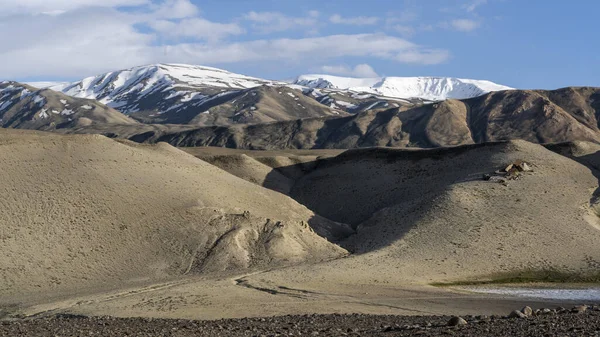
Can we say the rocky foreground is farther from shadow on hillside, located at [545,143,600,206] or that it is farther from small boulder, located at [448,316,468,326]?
shadow on hillside, located at [545,143,600,206]

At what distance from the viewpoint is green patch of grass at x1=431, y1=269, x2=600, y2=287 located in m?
47.2

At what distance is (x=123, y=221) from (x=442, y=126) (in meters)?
116

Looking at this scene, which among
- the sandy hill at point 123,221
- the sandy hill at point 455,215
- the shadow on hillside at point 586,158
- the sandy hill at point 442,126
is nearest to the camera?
the sandy hill at point 123,221

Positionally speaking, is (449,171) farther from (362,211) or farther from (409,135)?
(409,135)

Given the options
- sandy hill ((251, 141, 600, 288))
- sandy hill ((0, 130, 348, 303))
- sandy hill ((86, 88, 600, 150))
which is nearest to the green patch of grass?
sandy hill ((251, 141, 600, 288))

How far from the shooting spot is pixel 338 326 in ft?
93.7

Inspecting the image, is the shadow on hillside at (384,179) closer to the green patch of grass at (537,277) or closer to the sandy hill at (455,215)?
the sandy hill at (455,215)

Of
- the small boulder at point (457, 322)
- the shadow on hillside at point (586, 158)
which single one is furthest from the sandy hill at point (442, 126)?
the small boulder at point (457, 322)

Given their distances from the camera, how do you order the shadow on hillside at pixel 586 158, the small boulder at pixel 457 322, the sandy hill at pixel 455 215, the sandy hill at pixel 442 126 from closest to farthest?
1. the small boulder at pixel 457 322
2. the sandy hill at pixel 455 215
3. the shadow on hillside at pixel 586 158
4. the sandy hill at pixel 442 126

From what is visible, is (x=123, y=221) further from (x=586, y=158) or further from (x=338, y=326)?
(x=586, y=158)

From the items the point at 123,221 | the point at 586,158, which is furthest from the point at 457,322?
the point at 586,158

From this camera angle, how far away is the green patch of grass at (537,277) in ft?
155

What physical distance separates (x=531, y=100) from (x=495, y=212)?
11433cm

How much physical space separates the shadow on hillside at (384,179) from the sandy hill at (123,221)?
285 inches
